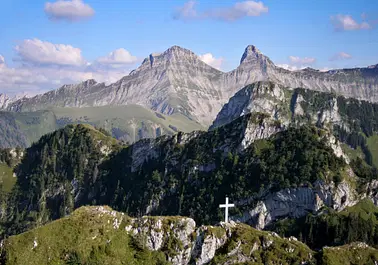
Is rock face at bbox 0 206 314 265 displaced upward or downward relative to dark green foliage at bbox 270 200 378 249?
upward

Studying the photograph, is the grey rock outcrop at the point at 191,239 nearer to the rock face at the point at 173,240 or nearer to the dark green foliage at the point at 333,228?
the rock face at the point at 173,240

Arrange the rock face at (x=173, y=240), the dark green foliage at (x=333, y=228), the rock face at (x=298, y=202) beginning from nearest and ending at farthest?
the rock face at (x=173, y=240), the dark green foliage at (x=333, y=228), the rock face at (x=298, y=202)

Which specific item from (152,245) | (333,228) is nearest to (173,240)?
(152,245)

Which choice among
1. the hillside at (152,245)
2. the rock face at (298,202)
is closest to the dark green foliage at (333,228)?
the rock face at (298,202)

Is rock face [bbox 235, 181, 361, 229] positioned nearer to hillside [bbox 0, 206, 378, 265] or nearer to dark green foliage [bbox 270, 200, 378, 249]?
dark green foliage [bbox 270, 200, 378, 249]

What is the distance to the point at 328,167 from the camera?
194 m

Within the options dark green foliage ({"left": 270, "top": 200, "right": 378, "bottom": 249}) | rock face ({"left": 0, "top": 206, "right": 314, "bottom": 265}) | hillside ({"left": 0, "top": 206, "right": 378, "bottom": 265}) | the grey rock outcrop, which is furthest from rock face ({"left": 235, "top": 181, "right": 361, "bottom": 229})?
rock face ({"left": 0, "top": 206, "right": 314, "bottom": 265})

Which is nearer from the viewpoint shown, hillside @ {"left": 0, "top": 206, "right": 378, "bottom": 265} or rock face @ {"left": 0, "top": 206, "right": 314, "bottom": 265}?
hillside @ {"left": 0, "top": 206, "right": 378, "bottom": 265}

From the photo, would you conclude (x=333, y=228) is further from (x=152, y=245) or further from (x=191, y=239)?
(x=152, y=245)

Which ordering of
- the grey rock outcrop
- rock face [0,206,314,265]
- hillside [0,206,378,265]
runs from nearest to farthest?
hillside [0,206,378,265], rock face [0,206,314,265], the grey rock outcrop

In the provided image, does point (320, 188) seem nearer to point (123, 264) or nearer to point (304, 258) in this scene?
point (304, 258)

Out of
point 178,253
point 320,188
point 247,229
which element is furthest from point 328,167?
point 178,253

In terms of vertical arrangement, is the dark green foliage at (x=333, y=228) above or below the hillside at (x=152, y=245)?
below

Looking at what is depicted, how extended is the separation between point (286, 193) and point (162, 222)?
107634mm
